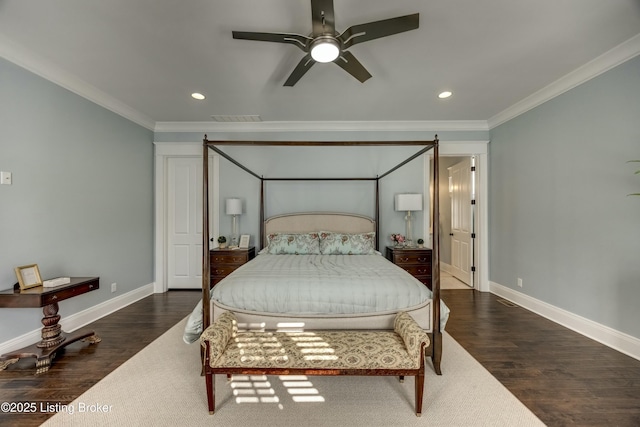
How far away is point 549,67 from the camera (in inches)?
109

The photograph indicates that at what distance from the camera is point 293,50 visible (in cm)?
246

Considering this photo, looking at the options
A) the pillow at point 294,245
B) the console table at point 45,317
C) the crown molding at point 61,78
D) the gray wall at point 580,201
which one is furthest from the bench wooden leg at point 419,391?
the crown molding at point 61,78

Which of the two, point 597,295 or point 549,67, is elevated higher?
point 549,67

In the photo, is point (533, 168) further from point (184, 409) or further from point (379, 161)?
point (184, 409)

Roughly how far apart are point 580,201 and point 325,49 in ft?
10.4

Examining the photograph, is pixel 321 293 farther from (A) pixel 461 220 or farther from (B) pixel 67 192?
(A) pixel 461 220

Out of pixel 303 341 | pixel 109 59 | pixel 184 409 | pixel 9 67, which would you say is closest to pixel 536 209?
pixel 303 341

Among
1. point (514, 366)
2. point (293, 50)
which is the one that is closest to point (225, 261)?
point (293, 50)

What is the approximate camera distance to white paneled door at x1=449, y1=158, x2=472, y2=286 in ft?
15.7

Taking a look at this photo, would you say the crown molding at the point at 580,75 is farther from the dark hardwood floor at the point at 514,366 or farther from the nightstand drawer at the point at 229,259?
the nightstand drawer at the point at 229,259

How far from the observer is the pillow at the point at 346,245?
3.61 meters

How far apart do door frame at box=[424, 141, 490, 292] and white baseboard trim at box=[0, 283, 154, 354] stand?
4.69 m

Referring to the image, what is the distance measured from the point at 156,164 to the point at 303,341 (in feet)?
13.3

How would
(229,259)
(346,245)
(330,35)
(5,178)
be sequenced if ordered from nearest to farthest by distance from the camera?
(330,35) < (5,178) < (346,245) < (229,259)
